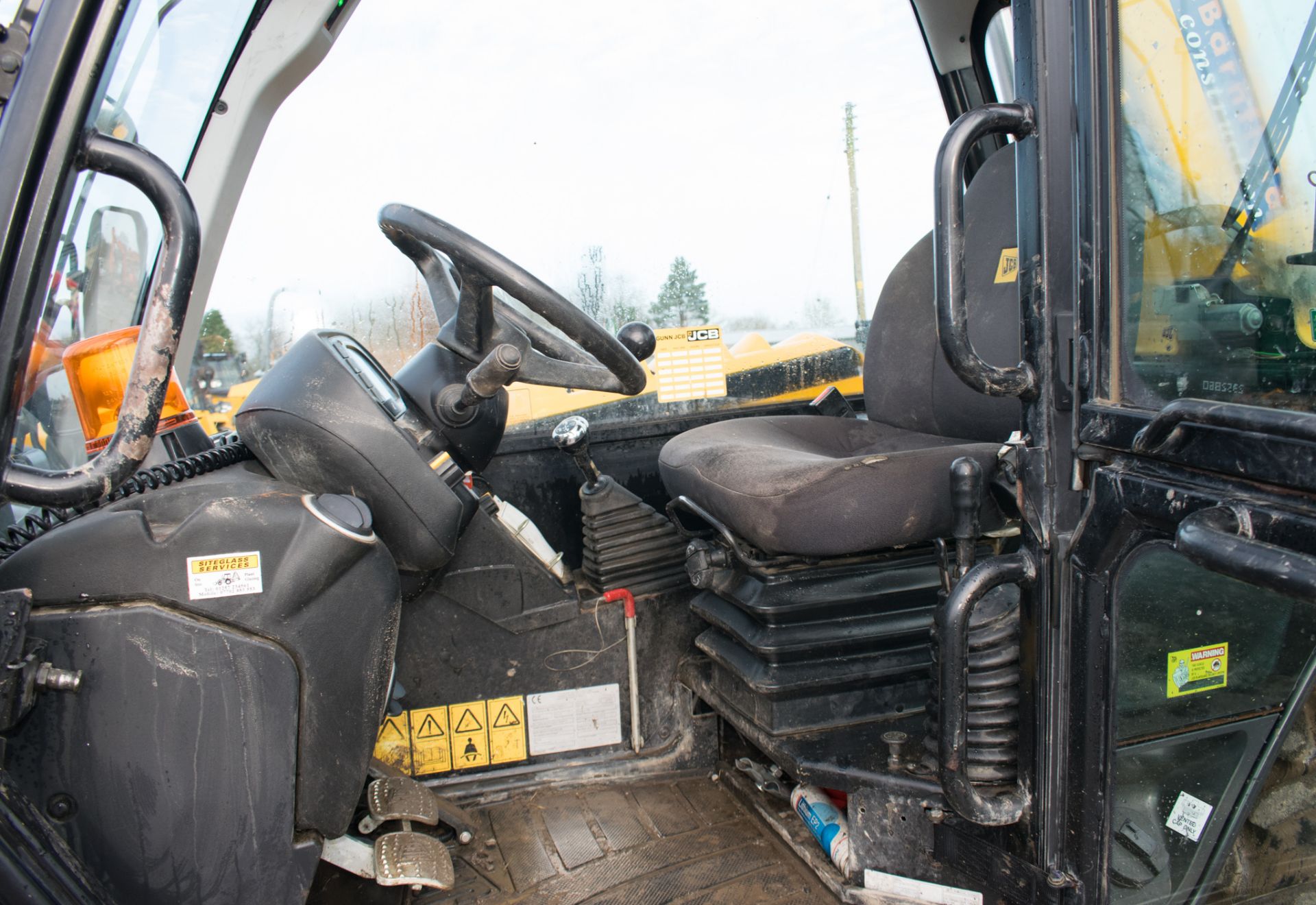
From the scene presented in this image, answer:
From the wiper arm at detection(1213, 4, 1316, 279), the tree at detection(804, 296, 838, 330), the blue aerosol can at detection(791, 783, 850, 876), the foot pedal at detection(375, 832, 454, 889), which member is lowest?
the blue aerosol can at detection(791, 783, 850, 876)

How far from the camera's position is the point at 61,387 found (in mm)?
1178

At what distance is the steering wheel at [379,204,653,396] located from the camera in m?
1.21

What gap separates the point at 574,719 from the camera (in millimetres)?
1784

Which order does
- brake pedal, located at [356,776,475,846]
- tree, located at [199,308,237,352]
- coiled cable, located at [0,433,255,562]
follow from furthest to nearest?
1. tree, located at [199,308,237,352]
2. brake pedal, located at [356,776,475,846]
3. coiled cable, located at [0,433,255,562]

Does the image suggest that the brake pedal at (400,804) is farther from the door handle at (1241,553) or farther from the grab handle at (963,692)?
the door handle at (1241,553)

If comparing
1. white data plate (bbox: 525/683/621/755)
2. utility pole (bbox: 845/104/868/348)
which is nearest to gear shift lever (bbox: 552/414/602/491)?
white data plate (bbox: 525/683/621/755)

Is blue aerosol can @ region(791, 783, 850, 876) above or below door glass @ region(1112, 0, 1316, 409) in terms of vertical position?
below

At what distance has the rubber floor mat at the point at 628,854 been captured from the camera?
4.76 feet

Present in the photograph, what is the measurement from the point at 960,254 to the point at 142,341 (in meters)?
0.84

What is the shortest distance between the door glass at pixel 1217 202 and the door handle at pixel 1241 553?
126 mm

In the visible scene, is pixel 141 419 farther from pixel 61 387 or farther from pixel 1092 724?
pixel 1092 724

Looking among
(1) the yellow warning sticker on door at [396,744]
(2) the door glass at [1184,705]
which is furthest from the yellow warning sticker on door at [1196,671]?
(1) the yellow warning sticker on door at [396,744]

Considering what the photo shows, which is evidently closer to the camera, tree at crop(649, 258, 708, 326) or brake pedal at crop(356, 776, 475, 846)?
brake pedal at crop(356, 776, 475, 846)

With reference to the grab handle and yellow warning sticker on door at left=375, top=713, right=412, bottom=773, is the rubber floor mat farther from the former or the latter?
the grab handle
